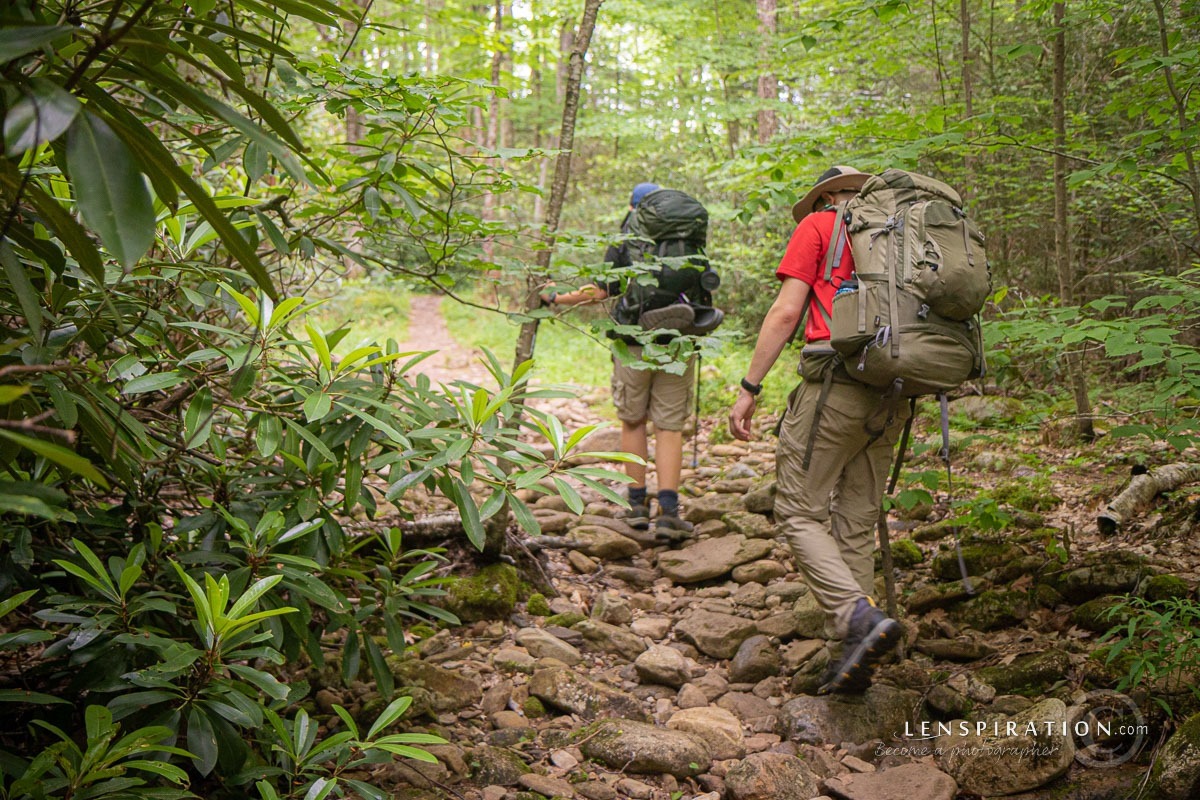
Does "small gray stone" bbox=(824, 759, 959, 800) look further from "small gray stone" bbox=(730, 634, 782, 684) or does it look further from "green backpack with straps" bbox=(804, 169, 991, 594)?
"green backpack with straps" bbox=(804, 169, 991, 594)

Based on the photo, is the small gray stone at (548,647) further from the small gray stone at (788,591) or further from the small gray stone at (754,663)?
the small gray stone at (788,591)

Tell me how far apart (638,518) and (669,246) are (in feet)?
6.48

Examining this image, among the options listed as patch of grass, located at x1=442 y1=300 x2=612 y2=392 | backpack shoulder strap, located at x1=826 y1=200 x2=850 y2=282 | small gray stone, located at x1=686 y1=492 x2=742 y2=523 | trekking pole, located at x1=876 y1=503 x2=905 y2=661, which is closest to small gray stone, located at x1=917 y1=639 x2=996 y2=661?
trekking pole, located at x1=876 y1=503 x2=905 y2=661

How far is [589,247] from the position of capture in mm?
3764

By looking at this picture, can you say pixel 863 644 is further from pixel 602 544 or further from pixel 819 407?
pixel 602 544

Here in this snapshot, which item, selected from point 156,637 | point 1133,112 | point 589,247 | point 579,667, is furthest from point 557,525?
point 1133,112

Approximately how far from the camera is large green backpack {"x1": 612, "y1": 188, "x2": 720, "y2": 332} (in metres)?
5.35

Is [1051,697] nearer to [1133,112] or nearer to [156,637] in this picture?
[1133,112]

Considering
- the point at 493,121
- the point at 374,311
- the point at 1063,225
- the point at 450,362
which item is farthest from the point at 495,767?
the point at 493,121

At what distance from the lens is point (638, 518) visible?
5.69m

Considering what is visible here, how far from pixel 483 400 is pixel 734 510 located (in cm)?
381

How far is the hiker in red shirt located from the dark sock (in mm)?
1856

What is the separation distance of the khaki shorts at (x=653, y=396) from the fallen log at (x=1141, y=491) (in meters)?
2.62

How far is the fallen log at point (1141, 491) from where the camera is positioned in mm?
4266
